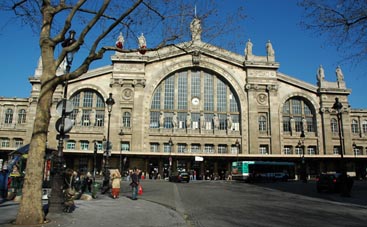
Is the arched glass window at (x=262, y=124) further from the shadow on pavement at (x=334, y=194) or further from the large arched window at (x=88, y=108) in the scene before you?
the large arched window at (x=88, y=108)

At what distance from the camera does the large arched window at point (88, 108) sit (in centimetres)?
4812

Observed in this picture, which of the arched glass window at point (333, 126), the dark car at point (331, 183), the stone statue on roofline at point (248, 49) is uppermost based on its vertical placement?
the stone statue on roofline at point (248, 49)

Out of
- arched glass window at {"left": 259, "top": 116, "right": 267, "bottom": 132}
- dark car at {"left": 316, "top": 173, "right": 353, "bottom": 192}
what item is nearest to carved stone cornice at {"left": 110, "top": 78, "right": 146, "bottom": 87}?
arched glass window at {"left": 259, "top": 116, "right": 267, "bottom": 132}

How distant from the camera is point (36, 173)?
8.16m

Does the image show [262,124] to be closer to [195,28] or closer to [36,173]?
[195,28]

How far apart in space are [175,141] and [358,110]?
108ft

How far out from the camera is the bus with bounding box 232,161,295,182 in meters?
39.8

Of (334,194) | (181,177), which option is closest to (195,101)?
(181,177)

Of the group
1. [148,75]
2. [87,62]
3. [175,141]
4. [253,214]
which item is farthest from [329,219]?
[148,75]

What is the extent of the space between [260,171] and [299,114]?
16.9 metres

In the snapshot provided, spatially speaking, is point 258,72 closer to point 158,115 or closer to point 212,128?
point 212,128

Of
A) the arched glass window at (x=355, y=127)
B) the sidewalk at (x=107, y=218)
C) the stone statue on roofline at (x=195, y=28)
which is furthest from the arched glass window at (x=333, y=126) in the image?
the sidewalk at (x=107, y=218)

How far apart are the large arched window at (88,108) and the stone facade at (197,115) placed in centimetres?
15

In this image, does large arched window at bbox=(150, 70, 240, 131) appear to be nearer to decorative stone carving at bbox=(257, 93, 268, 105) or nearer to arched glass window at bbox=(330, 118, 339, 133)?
decorative stone carving at bbox=(257, 93, 268, 105)
